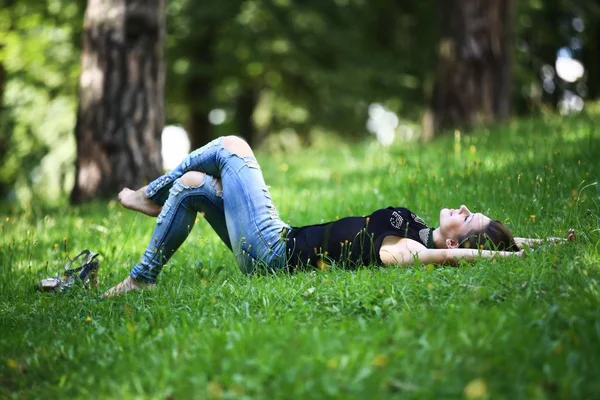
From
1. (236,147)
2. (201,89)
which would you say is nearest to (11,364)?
(236,147)

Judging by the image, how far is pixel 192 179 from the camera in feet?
15.9

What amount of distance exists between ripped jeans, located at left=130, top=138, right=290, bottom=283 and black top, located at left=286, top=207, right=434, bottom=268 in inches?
5.9

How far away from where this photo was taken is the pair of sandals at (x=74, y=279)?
481cm

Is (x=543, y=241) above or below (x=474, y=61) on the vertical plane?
below

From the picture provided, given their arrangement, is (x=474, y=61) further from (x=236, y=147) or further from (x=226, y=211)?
(x=226, y=211)

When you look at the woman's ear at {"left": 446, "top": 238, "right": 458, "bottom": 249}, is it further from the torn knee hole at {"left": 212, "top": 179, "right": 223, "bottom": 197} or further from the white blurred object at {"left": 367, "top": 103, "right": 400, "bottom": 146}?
the white blurred object at {"left": 367, "top": 103, "right": 400, "bottom": 146}

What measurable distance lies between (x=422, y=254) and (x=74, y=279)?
2.63 m

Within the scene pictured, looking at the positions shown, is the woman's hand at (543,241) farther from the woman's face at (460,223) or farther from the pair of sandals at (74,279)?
the pair of sandals at (74,279)

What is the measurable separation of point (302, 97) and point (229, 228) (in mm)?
13009

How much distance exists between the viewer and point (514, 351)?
2.95 m

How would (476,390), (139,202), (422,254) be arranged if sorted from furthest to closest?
1. (139,202)
2. (422,254)
3. (476,390)

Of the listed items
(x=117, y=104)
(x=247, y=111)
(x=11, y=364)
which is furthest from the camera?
(x=247, y=111)

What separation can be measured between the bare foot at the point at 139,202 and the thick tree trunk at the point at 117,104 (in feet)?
10.5

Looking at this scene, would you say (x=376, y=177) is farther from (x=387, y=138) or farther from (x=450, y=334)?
(x=450, y=334)
